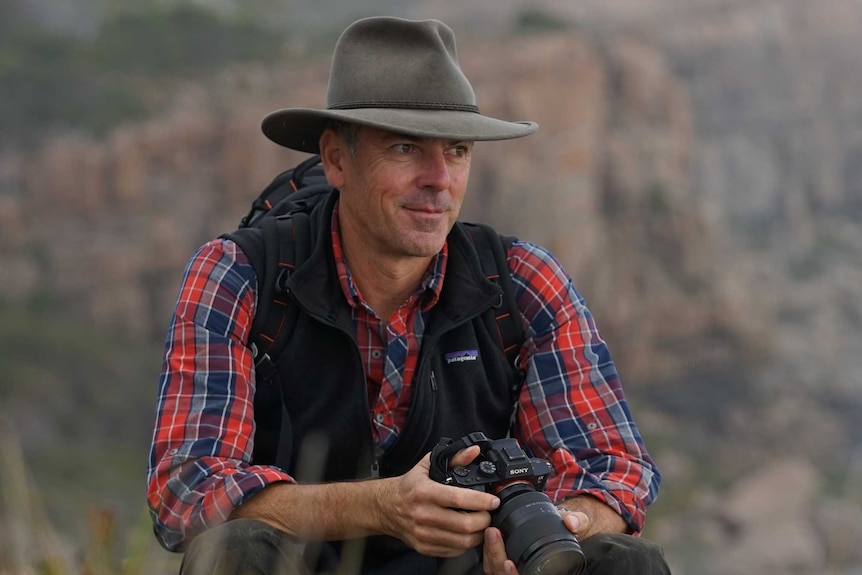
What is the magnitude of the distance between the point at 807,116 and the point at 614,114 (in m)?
17.8

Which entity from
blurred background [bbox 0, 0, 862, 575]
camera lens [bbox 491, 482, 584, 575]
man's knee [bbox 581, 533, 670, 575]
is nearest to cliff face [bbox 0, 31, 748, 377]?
blurred background [bbox 0, 0, 862, 575]

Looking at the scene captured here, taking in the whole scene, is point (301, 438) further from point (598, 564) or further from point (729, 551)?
point (729, 551)

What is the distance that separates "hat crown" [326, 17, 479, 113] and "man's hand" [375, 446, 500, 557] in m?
0.93

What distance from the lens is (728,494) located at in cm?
3975

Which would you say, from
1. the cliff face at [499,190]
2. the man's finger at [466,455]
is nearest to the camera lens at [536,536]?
the man's finger at [466,455]

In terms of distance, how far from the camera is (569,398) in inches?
119

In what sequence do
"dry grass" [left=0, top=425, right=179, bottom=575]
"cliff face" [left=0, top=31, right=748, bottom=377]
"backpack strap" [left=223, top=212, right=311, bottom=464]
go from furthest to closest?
"cliff face" [left=0, top=31, right=748, bottom=377] → "backpack strap" [left=223, top=212, right=311, bottom=464] → "dry grass" [left=0, top=425, right=179, bottom=575]

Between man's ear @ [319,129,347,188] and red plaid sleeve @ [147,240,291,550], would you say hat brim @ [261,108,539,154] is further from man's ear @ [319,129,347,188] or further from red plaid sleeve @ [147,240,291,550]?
red plaid sleeve @ [147,240,291,550]

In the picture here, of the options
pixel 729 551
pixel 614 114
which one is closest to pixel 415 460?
pixel 729 551

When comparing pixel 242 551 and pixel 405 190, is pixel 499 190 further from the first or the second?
pixel 242 551

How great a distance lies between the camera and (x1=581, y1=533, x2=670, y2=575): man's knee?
2635 mm

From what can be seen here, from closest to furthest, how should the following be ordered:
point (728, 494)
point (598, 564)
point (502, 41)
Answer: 1. point (598, 564)
2. point (728, 494)
3. point (502, 41)

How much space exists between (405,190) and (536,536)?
3.09 ft

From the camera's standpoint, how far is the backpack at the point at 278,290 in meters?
2.91
